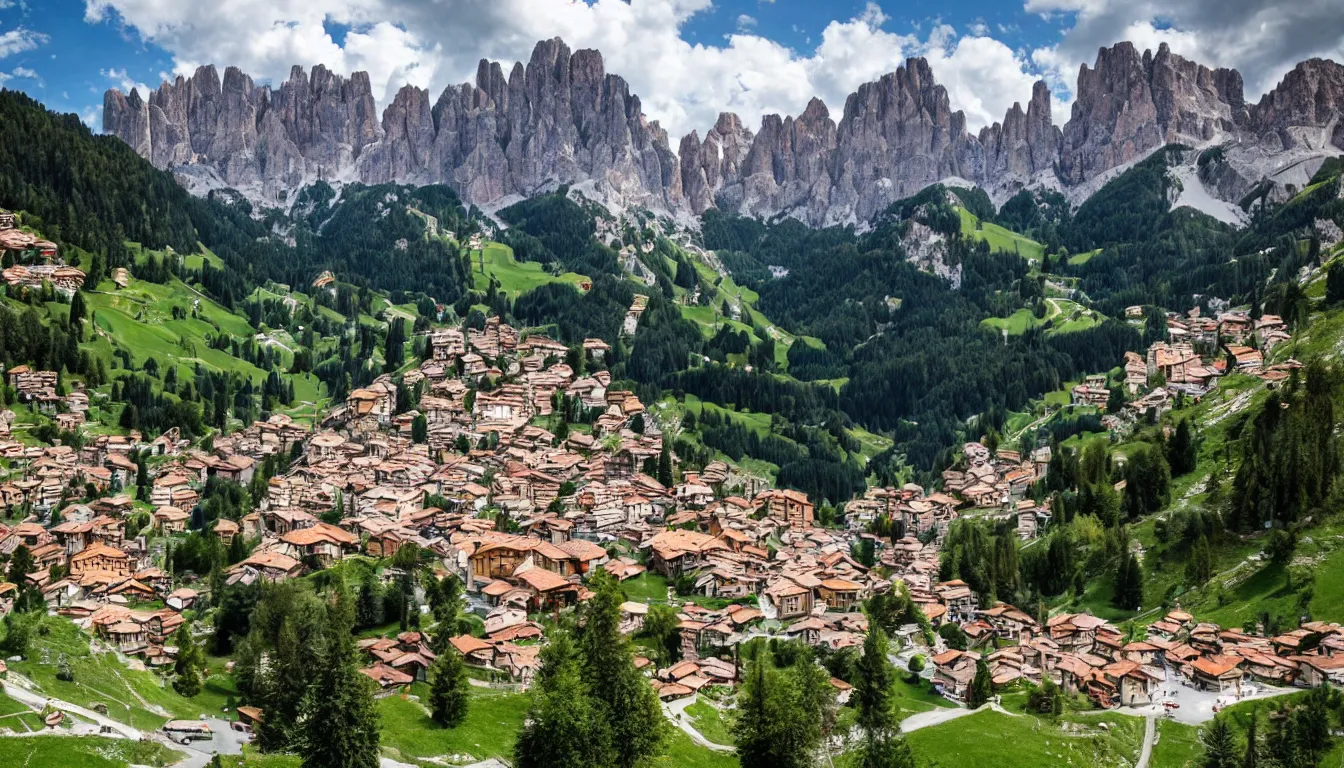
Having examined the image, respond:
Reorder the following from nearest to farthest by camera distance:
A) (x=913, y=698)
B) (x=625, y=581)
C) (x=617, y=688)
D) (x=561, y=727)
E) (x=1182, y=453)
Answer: (x=561, y=727)
(x=617, y=688)
(x=913, y=698)
(x=625, y=581)
(x=1182, y=453)

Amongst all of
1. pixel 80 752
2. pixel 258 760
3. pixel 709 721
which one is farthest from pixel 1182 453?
pixel 80 752

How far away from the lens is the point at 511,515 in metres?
128

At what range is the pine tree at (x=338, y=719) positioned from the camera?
60156 millimetres

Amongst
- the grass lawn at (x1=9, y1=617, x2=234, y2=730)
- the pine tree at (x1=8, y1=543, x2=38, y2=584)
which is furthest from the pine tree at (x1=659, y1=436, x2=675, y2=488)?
the grass lawn at (x1=9, y1=617, x2=234, y2=730)

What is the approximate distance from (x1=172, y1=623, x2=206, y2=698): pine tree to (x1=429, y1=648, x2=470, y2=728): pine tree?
739 inches

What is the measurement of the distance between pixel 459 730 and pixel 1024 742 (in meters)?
36.8

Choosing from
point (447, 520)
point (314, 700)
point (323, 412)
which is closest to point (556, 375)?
point (323, 412)

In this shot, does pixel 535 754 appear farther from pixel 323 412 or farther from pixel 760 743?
pixel 323 412

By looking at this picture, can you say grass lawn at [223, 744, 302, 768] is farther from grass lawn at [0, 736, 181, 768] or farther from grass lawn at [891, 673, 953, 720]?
grass lawn at [891, 673, 953, 720]

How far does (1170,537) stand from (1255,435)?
13578mm

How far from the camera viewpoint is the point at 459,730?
72.2 meters

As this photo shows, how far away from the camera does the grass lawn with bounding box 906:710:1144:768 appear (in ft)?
236

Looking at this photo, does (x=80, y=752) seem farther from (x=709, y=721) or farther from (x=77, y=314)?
(x=77, y=314)

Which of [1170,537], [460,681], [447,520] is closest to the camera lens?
[460,681]
